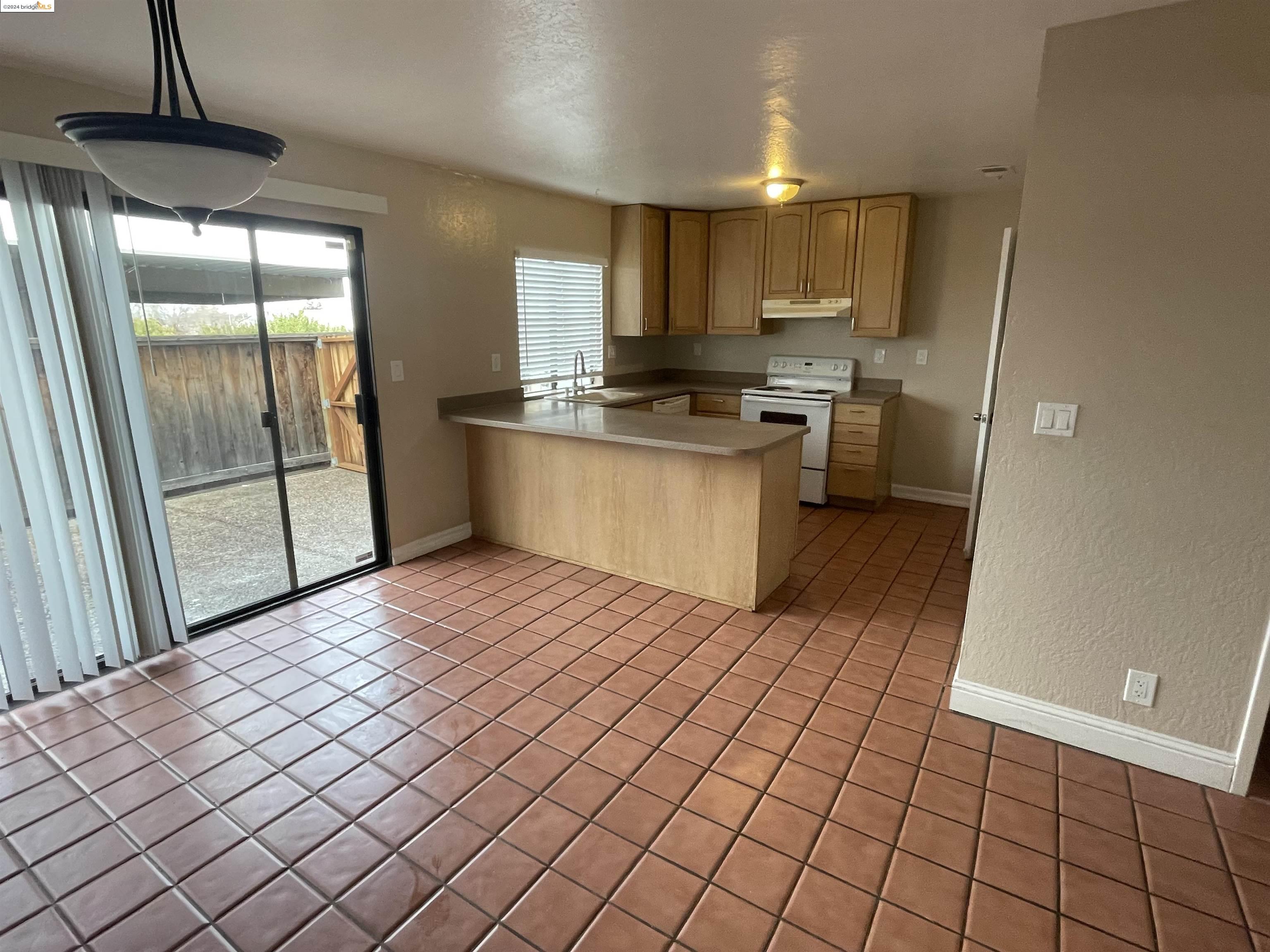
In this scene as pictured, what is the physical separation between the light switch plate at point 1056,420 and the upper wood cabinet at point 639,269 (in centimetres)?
367

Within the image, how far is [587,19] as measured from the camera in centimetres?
191

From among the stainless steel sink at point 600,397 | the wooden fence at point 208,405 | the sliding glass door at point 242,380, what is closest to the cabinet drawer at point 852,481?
the stainless steel sink at point 600,397

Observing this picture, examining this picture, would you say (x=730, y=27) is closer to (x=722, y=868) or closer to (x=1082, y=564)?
(x=1082, y=564)

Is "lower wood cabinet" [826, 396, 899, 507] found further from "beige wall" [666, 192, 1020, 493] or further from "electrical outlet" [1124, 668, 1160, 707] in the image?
"electrical outlet" [1124, 668, 1160, 707]

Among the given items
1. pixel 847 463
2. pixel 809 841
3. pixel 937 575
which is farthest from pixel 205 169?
pixel 847 463

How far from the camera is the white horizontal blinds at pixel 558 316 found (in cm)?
468

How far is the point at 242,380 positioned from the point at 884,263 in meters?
4.28

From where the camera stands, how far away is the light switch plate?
2133 millimetres

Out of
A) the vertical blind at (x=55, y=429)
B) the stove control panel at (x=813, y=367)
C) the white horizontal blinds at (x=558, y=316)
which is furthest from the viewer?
the stove control panel at (x=813, y=367)

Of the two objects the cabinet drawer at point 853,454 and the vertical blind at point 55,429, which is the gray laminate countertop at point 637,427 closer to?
the cabinet drawer at point 853,454

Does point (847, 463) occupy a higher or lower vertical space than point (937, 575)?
higher

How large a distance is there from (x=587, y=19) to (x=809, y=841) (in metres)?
2.53

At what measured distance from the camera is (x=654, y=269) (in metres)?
5.41

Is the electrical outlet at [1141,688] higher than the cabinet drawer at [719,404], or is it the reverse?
the cabinet drawer at [719,404]
